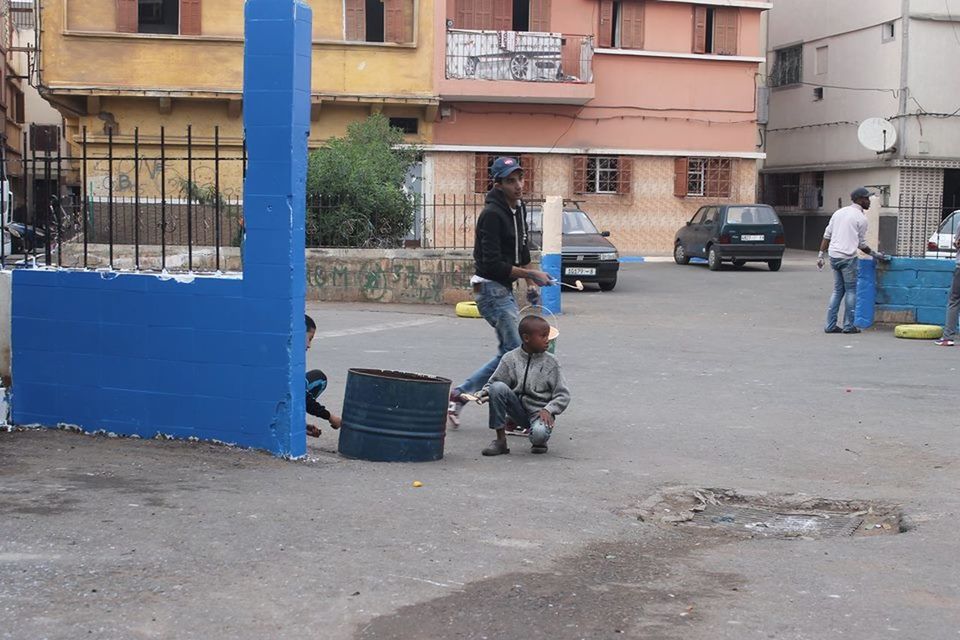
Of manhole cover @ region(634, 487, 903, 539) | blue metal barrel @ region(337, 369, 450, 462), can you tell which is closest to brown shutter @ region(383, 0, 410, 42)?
blue metal barrel @ region(337, 369, 450, 462)

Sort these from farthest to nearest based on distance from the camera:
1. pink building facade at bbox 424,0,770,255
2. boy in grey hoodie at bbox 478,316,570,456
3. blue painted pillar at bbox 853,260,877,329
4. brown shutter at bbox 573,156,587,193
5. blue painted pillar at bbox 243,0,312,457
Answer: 1. brown shutter at bbox 573,156,587,193
2. pink building facade at bbox 424,0,770,255
3. blue painted pillar at bbox 853,260,877,329
4. boy in grey hoodie at bbox 478,316,570,456
5. blue painted pillar at bbox 243,0,312,457

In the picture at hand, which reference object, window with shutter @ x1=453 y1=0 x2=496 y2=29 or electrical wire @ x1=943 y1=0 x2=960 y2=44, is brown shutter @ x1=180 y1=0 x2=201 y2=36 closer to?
window with shutter @ x1=453 y1=0 x2=496 y2=29

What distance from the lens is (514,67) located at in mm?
33188

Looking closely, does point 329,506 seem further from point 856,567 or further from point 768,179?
point 768,179

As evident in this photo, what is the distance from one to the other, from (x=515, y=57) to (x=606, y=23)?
3412 millimetres

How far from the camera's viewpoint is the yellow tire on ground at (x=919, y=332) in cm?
1588

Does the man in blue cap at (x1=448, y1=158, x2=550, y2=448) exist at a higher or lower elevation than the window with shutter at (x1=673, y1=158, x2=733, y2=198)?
lower

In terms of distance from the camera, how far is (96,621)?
15.4 feet

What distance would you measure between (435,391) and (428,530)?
1.79m

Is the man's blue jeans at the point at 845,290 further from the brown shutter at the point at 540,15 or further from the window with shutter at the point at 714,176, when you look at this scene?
the window with shutter at the point at 714,176

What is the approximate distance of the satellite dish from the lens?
103ft

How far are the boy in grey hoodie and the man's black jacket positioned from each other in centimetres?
61

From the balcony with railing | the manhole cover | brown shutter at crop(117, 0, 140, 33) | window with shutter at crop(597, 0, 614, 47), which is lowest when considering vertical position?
the manhole cover

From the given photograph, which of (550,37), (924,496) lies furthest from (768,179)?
(924,496)
